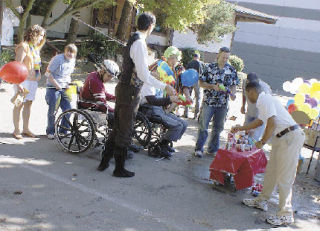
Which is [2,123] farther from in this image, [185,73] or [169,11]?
[169,11]

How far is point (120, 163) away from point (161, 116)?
1.33 meters

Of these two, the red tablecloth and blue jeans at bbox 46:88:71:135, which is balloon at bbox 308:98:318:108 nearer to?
the red tablecloth

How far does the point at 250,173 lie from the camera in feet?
16.0

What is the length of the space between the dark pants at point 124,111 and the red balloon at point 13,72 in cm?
152

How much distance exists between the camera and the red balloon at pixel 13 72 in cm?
514

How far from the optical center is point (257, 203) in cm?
467

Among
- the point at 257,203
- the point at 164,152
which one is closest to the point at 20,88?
the point at 164,152

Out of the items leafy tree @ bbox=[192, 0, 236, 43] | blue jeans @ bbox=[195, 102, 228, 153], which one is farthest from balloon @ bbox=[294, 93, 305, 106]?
leafy tree @ bbox=[192, 0, 236, 43]

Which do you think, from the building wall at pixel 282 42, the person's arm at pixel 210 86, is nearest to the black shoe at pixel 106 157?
the person's arm at pixel 210 86

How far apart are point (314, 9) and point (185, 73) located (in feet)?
79.7

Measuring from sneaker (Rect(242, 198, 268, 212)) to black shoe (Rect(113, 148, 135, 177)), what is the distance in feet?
5.18

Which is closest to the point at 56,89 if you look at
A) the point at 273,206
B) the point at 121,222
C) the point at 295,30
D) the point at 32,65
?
the point at 32,65

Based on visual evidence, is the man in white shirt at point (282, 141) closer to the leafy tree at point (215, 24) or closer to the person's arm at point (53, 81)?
the person's arm at point (53, 81)

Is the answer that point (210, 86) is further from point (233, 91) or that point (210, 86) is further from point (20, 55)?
point (20, 55)
